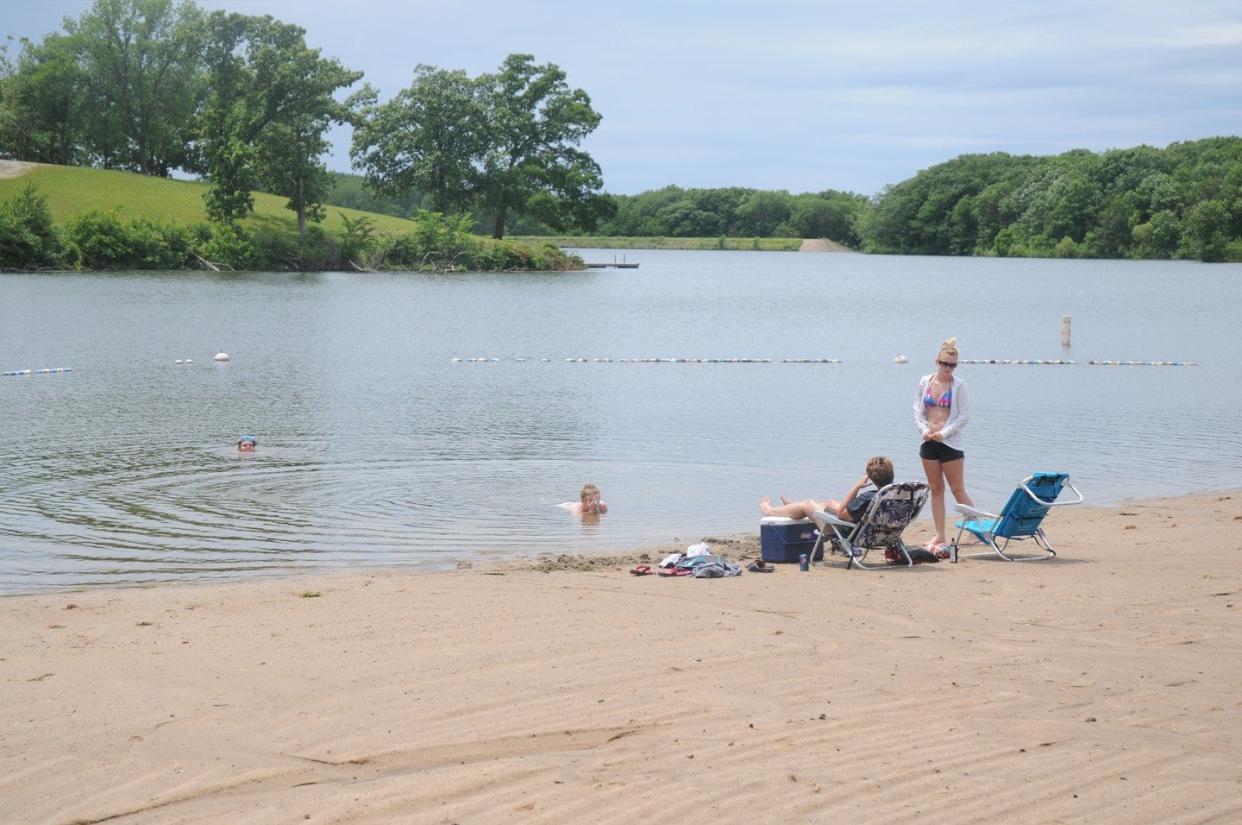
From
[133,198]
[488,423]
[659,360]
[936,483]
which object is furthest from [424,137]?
[936,483]

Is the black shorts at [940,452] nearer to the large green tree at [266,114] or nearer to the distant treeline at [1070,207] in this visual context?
the large green tree at [266,114]

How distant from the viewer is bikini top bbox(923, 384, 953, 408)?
40.4 feet

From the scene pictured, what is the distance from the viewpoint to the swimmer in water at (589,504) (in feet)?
48.2

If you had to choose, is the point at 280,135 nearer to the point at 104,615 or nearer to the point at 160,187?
the point at 160,187

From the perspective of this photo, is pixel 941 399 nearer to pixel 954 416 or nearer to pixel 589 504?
pixel 954 416

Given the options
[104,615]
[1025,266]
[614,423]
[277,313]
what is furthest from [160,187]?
[104,615]

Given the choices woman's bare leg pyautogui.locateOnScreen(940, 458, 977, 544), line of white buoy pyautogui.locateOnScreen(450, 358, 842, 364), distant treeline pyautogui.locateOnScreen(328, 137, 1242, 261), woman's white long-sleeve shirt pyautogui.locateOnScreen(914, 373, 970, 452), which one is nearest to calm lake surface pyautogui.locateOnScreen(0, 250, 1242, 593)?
line of white buoy pyautogui.locateOnScreen(450, 358, 842, 364)

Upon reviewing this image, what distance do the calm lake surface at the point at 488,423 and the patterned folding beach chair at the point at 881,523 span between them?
2494mm

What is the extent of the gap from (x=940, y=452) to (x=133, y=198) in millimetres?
89951

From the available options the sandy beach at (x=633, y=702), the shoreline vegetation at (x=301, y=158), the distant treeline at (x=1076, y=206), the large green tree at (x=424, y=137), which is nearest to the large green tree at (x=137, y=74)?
the shoreline vegetation at (x=301, y=158)

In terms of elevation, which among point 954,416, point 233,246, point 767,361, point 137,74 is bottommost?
point 767,361

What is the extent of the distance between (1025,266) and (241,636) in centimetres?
12001

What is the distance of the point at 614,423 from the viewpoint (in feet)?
77.2

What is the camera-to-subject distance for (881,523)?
11.6 meters
